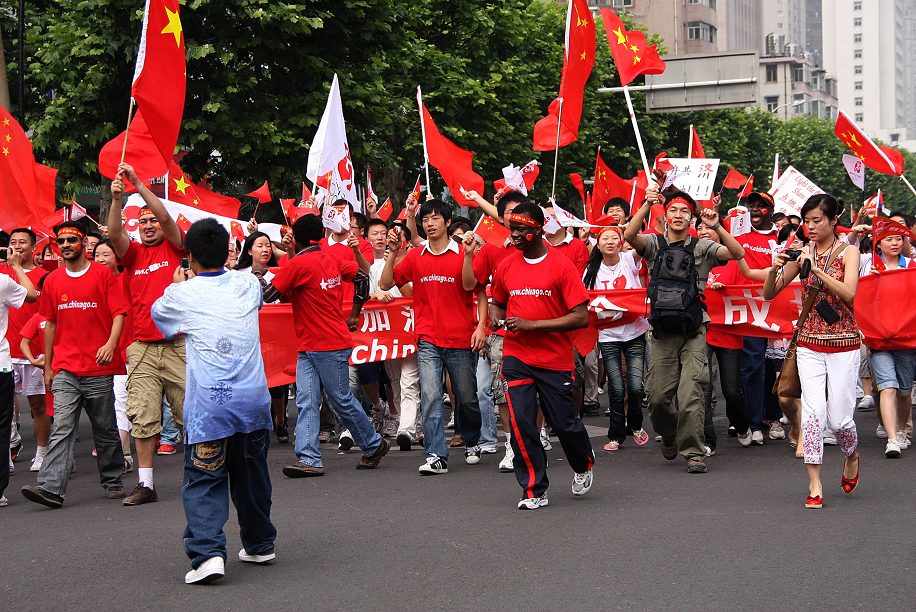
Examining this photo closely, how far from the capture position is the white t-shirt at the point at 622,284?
37.8 feet

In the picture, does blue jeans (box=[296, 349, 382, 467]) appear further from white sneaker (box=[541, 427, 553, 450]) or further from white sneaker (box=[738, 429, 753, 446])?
white sneaker (box=[738, 429, 753, 446])

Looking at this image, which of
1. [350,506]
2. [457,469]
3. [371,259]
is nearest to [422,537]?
[350,506]

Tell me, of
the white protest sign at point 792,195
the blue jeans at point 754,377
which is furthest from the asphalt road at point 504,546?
the white protest sign at point 792,195

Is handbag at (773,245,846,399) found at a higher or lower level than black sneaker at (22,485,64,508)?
higher

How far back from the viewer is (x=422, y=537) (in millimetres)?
7453

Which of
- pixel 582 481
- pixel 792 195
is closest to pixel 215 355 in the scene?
pixel 582 481

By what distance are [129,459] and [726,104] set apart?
1407 cm

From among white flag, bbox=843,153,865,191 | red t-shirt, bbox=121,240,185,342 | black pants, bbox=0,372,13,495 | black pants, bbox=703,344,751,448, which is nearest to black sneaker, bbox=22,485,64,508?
black pants, bbox=0,372,13,495

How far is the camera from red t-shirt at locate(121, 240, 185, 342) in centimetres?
910

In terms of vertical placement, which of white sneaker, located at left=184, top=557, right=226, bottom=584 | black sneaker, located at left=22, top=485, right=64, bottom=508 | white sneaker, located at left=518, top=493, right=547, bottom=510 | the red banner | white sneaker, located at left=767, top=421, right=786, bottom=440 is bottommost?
white sneaker, located at left=767, top=421, right=786, bottom=440

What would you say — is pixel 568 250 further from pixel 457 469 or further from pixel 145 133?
pixel 145 133

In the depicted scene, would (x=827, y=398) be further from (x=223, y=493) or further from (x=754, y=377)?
(x=223, y=493)

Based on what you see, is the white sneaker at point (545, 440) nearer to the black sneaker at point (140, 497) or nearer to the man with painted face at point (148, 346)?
the man with painted face at point (148, 346)

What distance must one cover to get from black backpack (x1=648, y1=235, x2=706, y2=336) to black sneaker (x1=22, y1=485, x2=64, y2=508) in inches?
174
